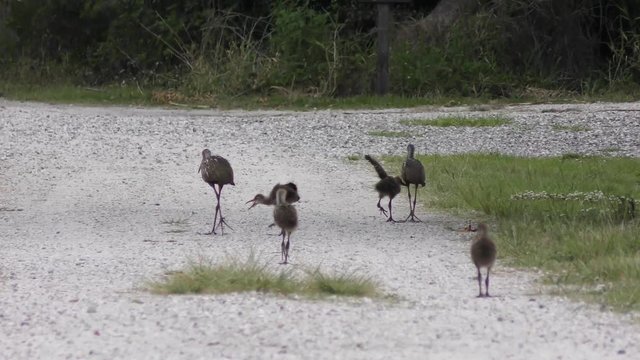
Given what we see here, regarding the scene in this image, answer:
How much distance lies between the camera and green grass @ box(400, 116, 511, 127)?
23062mm

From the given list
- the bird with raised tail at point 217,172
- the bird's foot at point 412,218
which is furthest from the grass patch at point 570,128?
the bird with raised tail at point 217,172

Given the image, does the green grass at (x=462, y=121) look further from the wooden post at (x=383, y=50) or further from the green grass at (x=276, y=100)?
the wooden post at (x=383, y=50)

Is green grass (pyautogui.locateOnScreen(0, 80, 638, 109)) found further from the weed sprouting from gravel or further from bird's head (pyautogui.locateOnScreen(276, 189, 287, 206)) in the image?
the weed sprouting from gravel

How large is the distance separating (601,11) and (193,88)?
32.5 feet

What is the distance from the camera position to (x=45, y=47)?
34750 millimetres

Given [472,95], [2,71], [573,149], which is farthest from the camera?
[2,71]

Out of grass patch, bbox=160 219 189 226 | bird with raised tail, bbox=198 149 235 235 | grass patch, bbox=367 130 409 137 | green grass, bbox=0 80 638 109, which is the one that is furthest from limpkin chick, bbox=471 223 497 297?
green grass, bbox=0 80 638 109

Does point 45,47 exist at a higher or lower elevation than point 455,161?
higher

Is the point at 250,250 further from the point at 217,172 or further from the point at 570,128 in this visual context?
the point at 570,128

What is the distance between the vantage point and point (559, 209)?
43.2 feet

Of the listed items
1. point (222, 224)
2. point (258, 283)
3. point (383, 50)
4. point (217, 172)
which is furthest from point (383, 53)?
point (258, 283)

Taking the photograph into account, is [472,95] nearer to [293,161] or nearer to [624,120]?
[624,120]

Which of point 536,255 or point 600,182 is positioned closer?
point 536,255

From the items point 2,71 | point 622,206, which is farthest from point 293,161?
point 2,71
